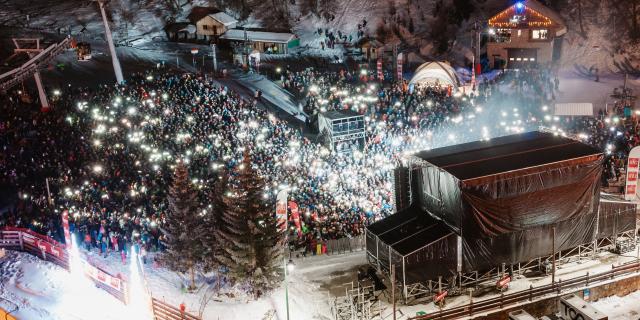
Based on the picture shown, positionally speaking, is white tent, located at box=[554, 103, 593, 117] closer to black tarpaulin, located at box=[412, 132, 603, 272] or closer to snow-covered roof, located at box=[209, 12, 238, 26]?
black tarpaulin, located at box=[412, 132, 603, 272]

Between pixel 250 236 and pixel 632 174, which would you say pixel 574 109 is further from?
pixel 250 236

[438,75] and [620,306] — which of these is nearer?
[620,306]

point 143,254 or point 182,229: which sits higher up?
point 182,229

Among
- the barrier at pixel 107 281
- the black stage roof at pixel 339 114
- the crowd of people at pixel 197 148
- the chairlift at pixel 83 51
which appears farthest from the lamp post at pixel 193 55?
the barrier at pixel 107 281

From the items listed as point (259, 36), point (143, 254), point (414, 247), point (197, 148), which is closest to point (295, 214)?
point (414, 247)

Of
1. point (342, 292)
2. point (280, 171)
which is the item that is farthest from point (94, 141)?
point (342, 292)

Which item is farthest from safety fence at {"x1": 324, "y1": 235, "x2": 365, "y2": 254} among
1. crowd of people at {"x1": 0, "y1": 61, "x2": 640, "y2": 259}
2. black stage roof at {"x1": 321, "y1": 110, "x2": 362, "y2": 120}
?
black stage roof at {"x1": 321, "y1": 110, "x2": 362, "y2": 120}

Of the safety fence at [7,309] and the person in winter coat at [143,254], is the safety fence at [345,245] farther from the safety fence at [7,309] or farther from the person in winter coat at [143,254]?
the safety fence at [7,309]

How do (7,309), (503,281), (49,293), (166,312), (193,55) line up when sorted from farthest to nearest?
Result: (193,55) < (49,293) < (503,281) < (7,309) < (166,312)
